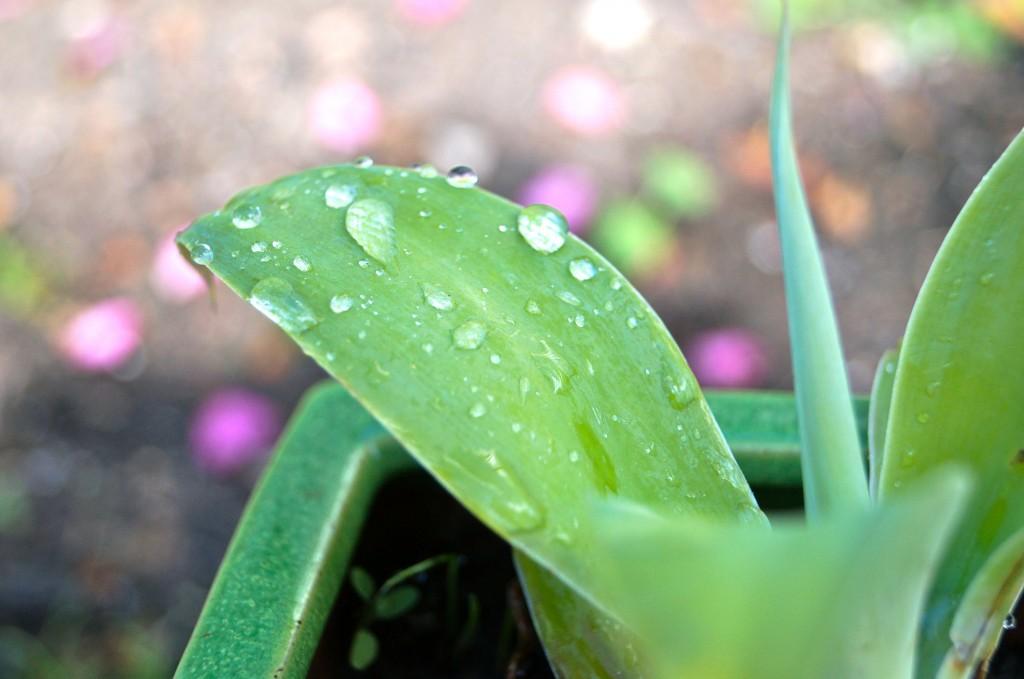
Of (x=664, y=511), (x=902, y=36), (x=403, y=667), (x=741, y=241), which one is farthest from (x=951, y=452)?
(x=902, y=36)

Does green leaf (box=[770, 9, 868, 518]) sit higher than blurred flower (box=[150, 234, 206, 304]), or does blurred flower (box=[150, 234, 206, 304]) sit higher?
green leaf (box=[770, 9, 868, 518])

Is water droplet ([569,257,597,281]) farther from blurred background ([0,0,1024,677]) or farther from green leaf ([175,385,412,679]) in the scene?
blurred background ([0,0,1024,677])

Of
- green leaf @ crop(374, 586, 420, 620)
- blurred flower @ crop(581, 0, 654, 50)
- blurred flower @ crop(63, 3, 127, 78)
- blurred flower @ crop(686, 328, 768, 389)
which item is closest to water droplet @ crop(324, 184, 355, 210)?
green leaf @ crop(374, 586, 420, 620)

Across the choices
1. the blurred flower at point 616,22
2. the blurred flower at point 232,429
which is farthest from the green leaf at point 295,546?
the blurred flower at point 616,22

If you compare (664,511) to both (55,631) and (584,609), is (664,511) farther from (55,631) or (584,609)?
(55,631)

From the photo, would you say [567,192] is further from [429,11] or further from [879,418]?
[879,418]

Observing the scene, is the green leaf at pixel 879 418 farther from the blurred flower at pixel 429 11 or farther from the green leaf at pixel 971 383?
the blurred flower at pixel 429 11
